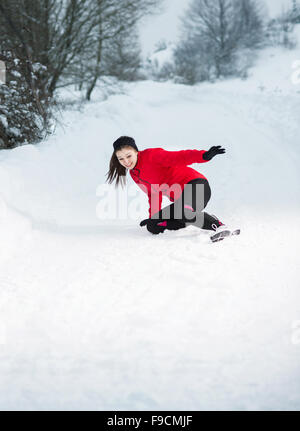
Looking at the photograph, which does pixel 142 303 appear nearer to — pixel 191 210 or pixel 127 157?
pixel 191 210

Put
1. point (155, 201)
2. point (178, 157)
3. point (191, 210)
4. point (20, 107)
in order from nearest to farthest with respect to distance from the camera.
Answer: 1. point (178, 157)
2. point (191, 210)
3. point (155, 201)
4. point (20, 107)

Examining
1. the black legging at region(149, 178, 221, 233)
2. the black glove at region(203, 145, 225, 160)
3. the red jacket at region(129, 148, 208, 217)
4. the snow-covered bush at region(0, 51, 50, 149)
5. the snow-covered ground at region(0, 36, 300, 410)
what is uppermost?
the snow-covered bush at region(0, 51, 50, 149)

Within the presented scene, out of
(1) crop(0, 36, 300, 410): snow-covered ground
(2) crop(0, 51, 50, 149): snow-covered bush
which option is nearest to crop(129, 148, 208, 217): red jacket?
(1) crop(0, 36, 300, 410): snow-covered ground

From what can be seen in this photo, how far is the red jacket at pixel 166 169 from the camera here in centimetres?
278

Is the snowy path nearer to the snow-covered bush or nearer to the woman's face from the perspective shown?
the snow-covered bush

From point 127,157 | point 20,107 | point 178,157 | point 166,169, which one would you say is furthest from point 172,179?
point 20,107

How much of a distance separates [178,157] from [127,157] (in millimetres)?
462

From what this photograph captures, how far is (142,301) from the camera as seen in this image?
1.91 m

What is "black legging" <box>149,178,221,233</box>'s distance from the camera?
286 cm

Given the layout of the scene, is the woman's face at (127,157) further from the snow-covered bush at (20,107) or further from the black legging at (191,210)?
the snow-covered bush at (20,107)

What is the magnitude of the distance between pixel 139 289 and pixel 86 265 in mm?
604

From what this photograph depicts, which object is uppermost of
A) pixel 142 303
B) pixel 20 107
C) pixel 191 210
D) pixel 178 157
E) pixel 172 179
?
pixel 20 107

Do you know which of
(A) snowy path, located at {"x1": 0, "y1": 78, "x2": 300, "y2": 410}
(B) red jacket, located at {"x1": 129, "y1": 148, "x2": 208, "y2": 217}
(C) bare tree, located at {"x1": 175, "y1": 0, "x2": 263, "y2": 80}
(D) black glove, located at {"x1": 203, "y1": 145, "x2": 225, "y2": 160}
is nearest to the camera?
(A) snowy path, located at {"x1": 0, "y1": 78, "x2": 300, "y2": 410}
